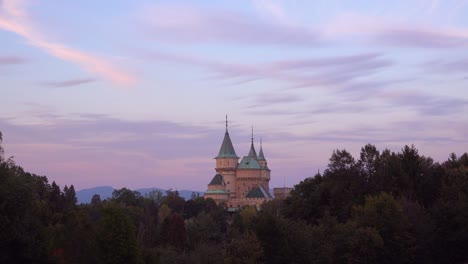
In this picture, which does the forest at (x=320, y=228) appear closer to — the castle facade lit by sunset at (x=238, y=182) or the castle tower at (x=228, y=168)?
the castle facade lit by sunset at (x=238, y=182)

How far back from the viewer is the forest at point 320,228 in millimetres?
47688

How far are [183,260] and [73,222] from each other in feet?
41.5

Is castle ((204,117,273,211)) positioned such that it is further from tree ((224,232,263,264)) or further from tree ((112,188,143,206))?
tree ((224,232,263,264))

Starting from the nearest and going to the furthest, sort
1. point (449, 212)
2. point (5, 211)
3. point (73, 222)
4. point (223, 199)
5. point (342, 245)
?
point (5, 211), point (342, 245), point (449, 212), point (73, 222), point (223, 199)

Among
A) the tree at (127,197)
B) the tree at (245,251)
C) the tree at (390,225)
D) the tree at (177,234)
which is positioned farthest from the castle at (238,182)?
the tree at (245,251)

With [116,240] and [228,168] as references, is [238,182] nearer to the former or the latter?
[228,168]

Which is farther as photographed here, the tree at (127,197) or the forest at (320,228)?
the tree at (127,197)

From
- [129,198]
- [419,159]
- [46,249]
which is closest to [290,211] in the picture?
[419,159]

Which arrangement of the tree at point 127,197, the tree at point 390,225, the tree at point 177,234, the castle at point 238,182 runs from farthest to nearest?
the castle at point 238,182 → the tree at point 127,197 → the tree at point 177,234 → the tree at point 390,225

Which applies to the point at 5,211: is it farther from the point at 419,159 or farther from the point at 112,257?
the point at 419,159

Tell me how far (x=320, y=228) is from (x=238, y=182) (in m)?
133

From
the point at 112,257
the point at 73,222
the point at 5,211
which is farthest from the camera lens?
the point at 73,222

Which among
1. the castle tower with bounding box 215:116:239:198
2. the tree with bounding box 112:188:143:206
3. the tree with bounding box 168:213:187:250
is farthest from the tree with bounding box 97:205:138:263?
the castle tower with bounding box 215:116:239:198

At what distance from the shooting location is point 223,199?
18788 cm
